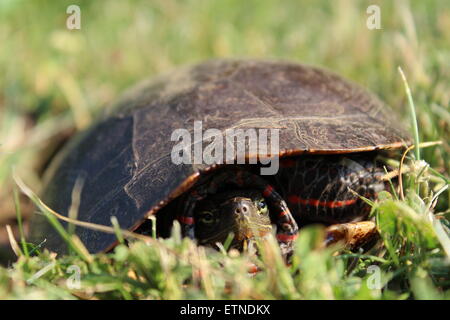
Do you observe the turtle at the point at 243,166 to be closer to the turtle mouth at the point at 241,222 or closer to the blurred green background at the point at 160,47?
the turtle mouth at the point at 241,222

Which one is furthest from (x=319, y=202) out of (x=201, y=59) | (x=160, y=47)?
(x=160, y=47)

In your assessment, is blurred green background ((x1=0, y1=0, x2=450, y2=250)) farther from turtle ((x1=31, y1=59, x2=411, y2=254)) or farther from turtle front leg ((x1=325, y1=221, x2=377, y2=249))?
turtle front leg ((x1=325, y1=221, x2=377, y2=249))

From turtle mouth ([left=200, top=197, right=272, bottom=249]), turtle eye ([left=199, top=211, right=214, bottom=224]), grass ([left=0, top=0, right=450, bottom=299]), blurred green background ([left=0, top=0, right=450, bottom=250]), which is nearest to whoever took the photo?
grass ([left=0, top=0, right=450, bottom=299])

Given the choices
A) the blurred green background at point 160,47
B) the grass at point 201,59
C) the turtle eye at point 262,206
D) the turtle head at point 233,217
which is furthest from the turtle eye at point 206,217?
the blurred green background at point 160,47

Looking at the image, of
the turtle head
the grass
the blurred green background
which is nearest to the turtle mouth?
the turtle head

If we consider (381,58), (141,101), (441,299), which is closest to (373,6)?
(381,58)

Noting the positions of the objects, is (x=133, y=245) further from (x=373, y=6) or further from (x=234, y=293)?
(x=373, y=6)

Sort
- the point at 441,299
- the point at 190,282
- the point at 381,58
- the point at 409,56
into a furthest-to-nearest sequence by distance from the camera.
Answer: the point at 381,58 < the point at 409,56 < the point at 190,282 < the point at 441,299
